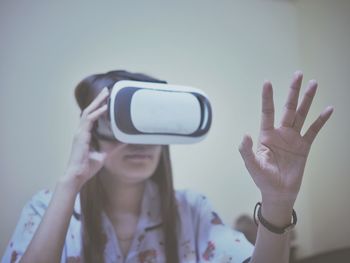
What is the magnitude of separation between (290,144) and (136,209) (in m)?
0.34

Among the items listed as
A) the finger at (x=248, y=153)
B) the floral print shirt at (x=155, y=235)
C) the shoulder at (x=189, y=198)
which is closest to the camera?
the finger at (x=248, y=153)

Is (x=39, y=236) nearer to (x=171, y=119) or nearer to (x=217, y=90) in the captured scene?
(x=171, y=119)

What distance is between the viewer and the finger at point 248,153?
441 millimetres

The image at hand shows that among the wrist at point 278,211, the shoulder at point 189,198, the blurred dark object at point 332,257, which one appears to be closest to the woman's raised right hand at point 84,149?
the shoulder at point 189,198

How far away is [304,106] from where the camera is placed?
18.3 inches

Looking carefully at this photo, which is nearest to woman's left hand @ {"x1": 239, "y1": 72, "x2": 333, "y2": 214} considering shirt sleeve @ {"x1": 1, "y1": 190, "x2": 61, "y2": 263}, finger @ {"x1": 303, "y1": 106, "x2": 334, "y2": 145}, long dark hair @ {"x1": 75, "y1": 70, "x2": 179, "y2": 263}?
finger @ {"x1": 303, "y1": 106, "x2": 334, "y2": 145}

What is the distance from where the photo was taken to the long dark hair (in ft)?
1.89

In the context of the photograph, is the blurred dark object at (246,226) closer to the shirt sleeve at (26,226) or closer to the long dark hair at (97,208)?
A: the long dark hair at (97,208)

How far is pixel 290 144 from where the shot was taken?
471 mm

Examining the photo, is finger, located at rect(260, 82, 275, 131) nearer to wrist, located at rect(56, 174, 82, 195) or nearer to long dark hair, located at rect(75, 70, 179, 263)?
long dark hair, located at rect(75, 70, 179, 263)

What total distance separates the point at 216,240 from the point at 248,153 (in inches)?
9.2

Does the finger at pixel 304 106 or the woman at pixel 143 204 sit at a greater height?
the finger at pixel 304 106

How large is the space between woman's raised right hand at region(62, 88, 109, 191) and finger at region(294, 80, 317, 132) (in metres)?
0.30

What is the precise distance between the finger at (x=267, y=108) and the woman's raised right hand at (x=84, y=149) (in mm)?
251
